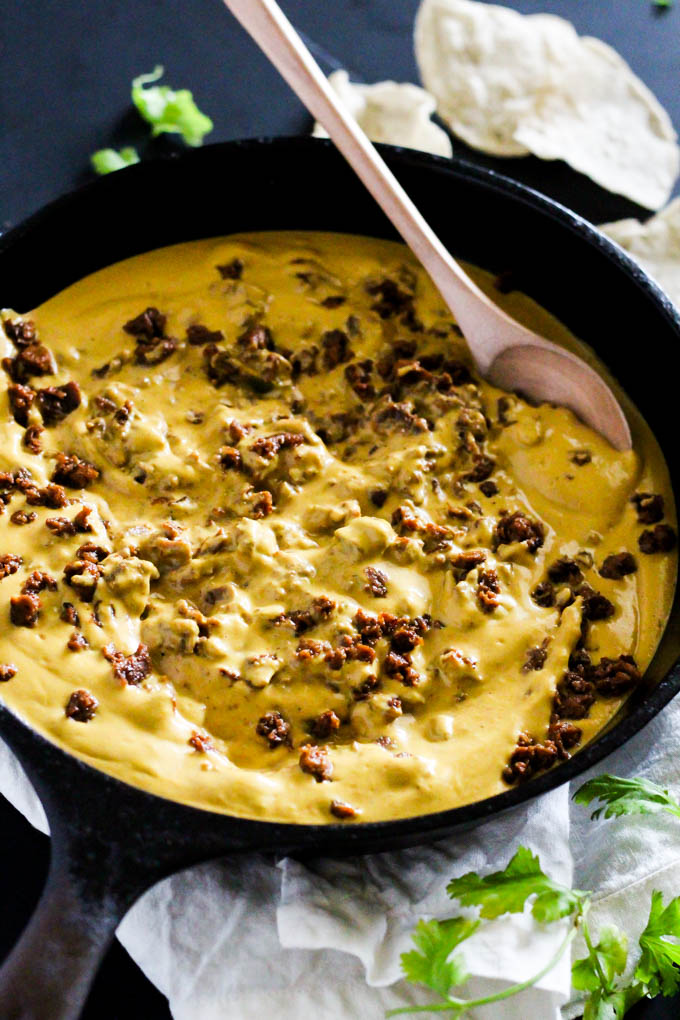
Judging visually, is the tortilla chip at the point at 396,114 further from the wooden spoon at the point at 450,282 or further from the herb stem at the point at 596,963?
the herb stem at the point at 596,963

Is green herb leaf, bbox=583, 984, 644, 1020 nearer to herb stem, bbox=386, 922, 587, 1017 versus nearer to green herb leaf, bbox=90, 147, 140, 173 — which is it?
herb stem, bbox=386, 922, 587, 1017

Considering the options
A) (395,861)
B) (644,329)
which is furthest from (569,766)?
(644,329)

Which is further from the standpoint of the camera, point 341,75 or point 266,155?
point 341,75

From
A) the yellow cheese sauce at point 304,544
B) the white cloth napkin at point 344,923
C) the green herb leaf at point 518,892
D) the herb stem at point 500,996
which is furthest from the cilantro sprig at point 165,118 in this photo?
the herb stem at point 500,996

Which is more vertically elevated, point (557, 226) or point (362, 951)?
point (557, 226)

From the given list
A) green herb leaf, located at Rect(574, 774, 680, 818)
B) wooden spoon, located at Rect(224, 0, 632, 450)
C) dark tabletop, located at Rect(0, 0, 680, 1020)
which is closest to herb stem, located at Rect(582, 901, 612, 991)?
green herb leaf, located at Rect(574, 774, 680, 818)

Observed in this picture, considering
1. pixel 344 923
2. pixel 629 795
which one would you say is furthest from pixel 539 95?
pixel 344 923

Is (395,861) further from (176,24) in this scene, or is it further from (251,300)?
(176,24)
